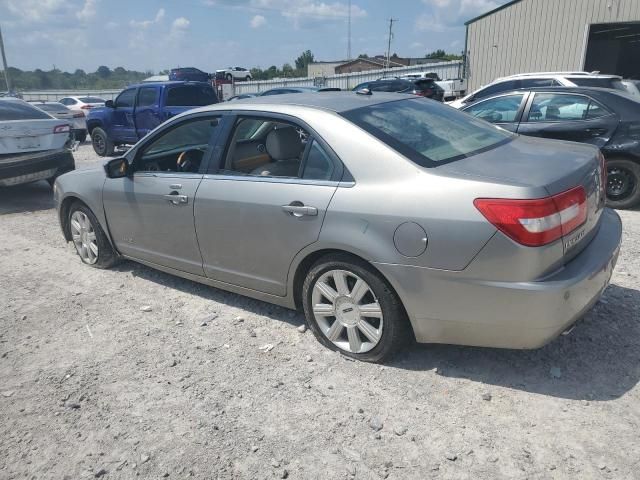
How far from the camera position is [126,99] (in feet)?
41.2

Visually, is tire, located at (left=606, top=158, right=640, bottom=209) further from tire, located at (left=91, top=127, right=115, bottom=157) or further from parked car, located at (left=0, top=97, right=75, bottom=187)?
tire, located at (left=91, top=127, right=115, bottom=157)

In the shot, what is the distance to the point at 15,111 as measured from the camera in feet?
26.9

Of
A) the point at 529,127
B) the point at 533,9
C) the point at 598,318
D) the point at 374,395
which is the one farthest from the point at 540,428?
the point at 533,9

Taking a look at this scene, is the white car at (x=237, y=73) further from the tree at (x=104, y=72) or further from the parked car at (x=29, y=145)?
the tree at (x=104, y=72)

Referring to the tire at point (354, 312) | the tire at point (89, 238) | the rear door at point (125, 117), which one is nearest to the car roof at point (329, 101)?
the tire at point (354, 312)

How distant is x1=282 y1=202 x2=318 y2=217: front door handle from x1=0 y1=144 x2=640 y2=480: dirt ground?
95 centimetres

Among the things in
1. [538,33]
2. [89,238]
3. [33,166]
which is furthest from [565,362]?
[538,33]

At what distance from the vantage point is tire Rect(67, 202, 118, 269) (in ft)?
16.1

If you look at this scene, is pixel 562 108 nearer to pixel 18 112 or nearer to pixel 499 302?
pixel 499 302

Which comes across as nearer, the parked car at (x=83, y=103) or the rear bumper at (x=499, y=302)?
the rear bumper at (x=499, y=302)

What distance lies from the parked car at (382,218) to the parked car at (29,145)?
4582mm

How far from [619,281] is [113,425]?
386 cm

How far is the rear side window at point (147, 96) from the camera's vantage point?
1193 centimetres

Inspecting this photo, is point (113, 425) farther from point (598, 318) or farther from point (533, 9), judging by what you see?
point (533, 9)
